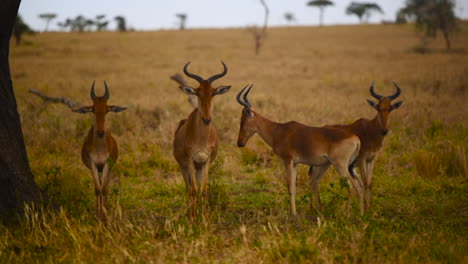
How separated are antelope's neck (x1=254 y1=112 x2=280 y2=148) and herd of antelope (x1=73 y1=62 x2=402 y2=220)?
0.06 ft

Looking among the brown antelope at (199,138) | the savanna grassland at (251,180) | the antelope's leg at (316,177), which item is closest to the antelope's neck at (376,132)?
the antelope's leg at (316,177)

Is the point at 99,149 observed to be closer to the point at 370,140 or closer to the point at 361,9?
the point at 370,140

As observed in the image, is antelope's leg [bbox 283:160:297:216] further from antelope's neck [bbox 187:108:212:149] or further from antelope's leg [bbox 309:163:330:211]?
antelope's neck [bbox 187:108:212:149]

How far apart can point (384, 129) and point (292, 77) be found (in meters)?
19.2

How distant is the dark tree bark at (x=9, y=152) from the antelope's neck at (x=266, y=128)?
3.68 m

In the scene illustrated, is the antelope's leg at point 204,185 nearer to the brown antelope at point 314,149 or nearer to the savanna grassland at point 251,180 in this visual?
the savanna grassland at point 251,180

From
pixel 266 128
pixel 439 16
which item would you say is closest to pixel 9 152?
pixel 266 128

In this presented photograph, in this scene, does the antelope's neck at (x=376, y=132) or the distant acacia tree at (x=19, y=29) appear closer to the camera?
the antelope's neck at (x=376, y=132)

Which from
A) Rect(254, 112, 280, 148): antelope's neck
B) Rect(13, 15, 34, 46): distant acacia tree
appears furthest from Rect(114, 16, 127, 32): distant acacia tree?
Rect(254, 112, 280, 148): antelope's neck

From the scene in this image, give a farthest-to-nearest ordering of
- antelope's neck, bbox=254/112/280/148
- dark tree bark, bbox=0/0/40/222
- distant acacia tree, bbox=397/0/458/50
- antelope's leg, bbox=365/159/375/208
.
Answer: distant acacia tree, bbox=397/0/458/50 → antelope's neck, bbox=254/112/280/148 → antelope's leg, bbox=365/159/375/208 → dark tree bark, bbox=0/0/40/222

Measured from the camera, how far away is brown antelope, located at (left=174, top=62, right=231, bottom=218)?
7.06 metres

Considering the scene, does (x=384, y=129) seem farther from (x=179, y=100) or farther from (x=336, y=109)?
(x=179, y=100)

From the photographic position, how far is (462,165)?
964 cm

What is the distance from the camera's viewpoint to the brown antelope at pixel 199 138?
7059 mm
